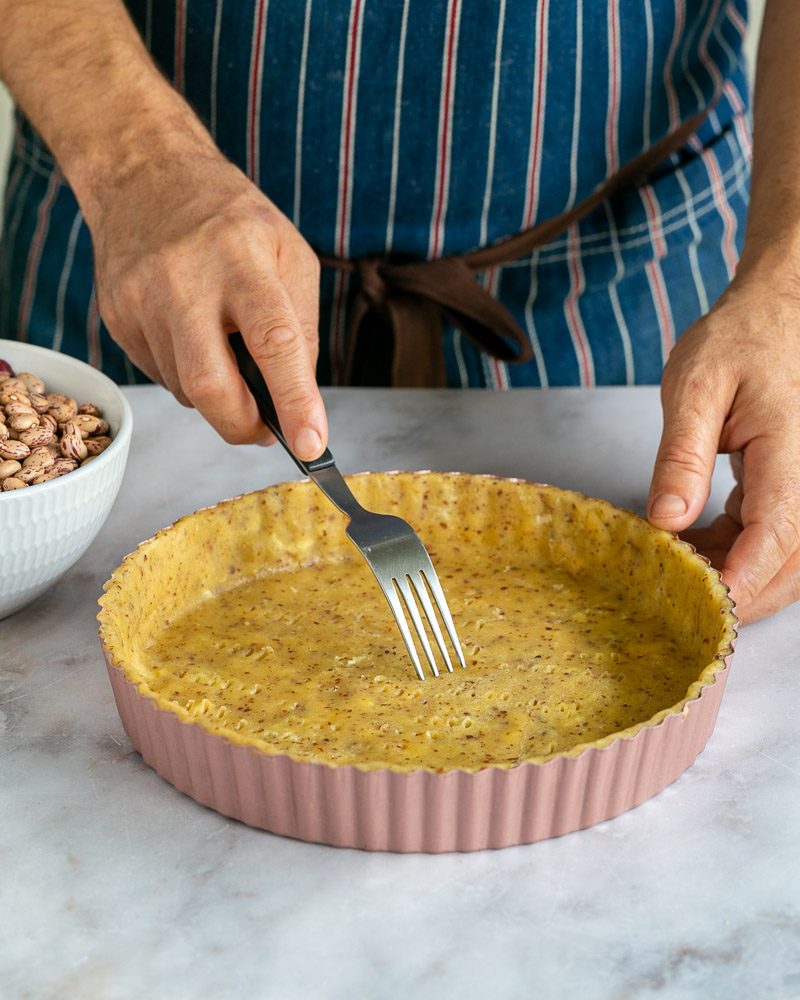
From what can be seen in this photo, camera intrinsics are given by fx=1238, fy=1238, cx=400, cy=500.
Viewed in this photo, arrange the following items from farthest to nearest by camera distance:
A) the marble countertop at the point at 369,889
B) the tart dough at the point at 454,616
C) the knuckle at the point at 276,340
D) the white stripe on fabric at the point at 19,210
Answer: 1. the white stripe on fabric at the point at 19,210
2. the knuckle at the point at 276,340
3. the tart dough at the point at 454,616
4. the marble countertop at the point at 369,889

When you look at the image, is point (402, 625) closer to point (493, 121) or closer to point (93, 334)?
point (493, 121)

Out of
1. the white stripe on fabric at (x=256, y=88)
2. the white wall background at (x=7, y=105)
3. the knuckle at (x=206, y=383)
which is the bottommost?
the white wall background at (x=7, y=105)

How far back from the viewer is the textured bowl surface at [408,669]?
79 centimetres

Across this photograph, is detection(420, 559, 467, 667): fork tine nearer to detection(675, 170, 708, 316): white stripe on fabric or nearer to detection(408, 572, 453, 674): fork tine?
detection(408, 572, 453, 674): fork tine

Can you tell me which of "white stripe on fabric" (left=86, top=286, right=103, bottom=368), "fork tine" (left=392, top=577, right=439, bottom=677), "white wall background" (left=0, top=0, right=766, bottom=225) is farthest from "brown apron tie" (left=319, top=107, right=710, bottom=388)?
"white wall background" (left=0, top=0, right=766, bottom=225)

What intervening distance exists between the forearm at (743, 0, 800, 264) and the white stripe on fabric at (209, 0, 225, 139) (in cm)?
61

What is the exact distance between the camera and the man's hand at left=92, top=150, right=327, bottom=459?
3.34 ft

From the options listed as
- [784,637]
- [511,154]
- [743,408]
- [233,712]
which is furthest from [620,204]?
[233,712]

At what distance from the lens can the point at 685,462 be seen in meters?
1.05

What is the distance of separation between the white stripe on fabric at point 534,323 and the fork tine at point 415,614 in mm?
642

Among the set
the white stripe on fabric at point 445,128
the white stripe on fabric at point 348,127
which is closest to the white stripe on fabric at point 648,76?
the white stripe on fabric at point 445,128

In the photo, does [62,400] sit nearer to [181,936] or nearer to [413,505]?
[413,505]

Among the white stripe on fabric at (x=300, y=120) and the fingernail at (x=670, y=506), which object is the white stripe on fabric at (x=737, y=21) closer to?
the white stripe on fabric at (x=300, y=120)

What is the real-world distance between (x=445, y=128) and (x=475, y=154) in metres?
0.05
